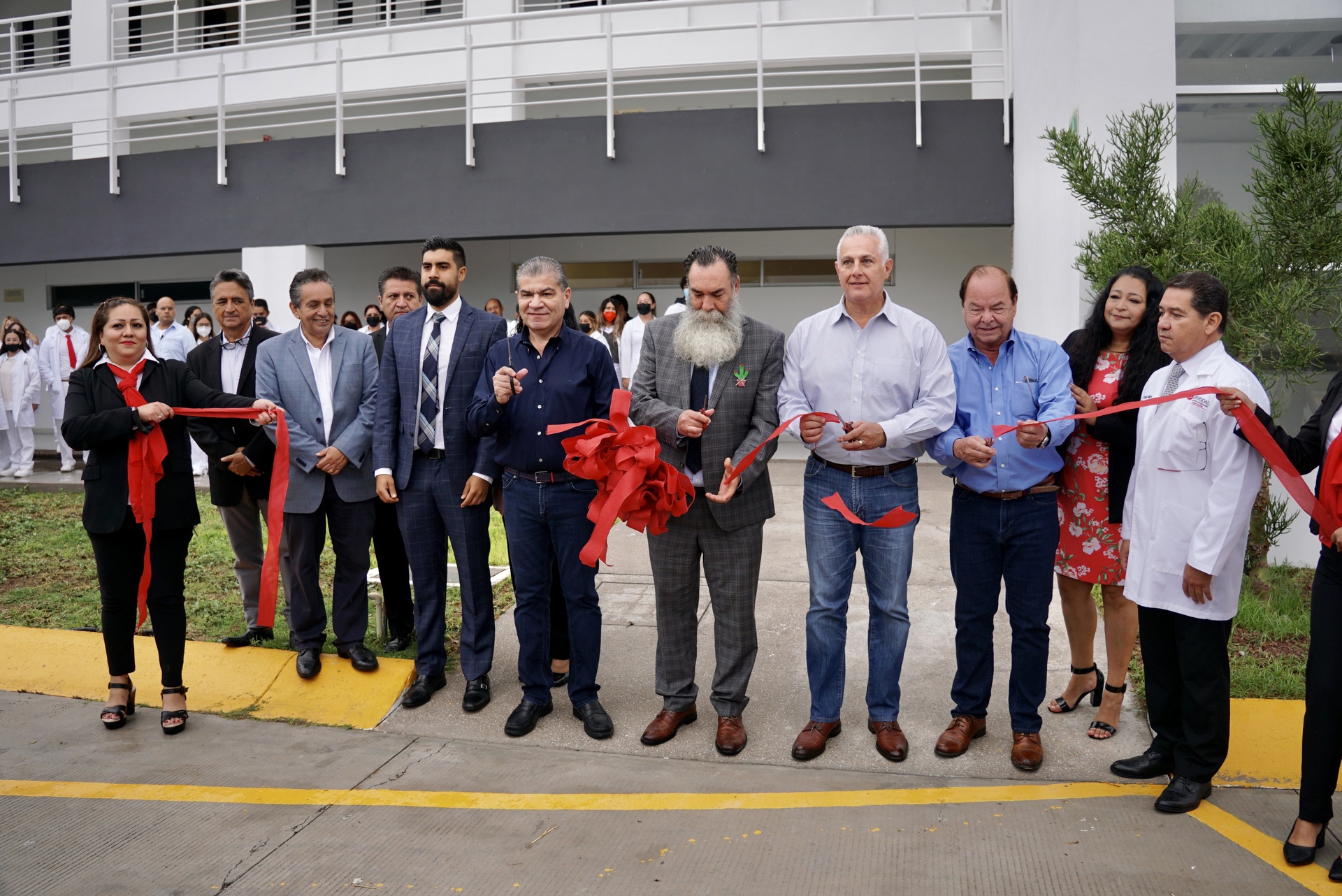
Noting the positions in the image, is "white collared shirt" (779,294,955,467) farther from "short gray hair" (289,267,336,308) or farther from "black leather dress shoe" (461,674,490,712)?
"short gray hair" (289,267,336,308)

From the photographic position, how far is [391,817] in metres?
3.85

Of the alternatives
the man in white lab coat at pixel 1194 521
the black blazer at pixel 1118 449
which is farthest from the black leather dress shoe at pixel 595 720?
the black blazer at pixel 1118 449

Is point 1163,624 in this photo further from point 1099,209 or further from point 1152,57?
point 1152,57

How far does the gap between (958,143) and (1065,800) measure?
9674 mm

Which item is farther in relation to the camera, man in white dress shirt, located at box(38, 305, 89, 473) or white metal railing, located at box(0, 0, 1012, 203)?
man in white dress shirt, located at box(38, 305, 89, 473)

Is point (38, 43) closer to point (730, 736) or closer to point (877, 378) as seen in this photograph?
point (877, 378)

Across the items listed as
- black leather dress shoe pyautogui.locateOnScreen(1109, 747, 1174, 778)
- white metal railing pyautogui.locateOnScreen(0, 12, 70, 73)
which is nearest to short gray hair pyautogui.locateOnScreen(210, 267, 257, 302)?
black leather dress shoe pyautogui.locateOnScreen(1109, 747, 1174, 778)

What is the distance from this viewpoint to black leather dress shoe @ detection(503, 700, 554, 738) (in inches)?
184

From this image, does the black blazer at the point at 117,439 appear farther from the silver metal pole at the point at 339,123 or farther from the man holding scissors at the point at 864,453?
the silver metal pole at the point at 339,123

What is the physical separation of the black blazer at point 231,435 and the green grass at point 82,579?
89 centimetres

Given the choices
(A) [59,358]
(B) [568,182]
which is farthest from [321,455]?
(A) [59,358]

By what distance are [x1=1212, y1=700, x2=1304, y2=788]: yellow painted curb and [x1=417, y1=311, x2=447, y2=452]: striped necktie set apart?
12.5ft

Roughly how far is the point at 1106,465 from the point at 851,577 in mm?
1247

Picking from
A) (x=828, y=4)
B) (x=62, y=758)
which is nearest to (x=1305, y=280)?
(x=62, y=758)
